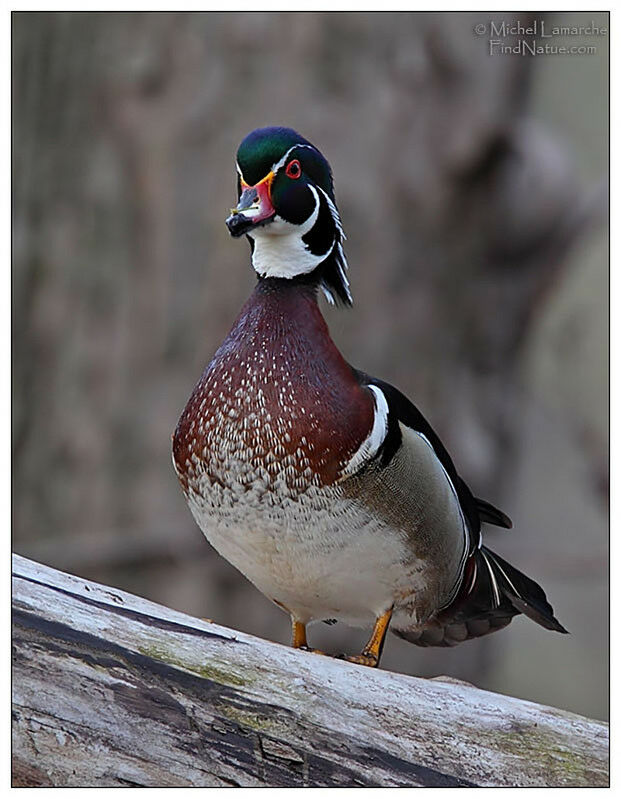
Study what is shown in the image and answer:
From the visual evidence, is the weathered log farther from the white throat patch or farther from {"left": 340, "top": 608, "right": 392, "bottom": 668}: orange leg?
the white throat patch

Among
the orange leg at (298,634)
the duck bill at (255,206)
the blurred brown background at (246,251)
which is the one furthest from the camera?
the blurred brown background at (246,251)

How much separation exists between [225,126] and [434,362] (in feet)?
Answer: 2.32

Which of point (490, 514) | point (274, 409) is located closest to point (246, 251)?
point (490, 514)

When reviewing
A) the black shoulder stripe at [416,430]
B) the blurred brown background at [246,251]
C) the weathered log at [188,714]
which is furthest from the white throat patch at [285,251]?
the blurred brown background at [246,251]

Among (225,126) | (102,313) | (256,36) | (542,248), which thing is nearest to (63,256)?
(102,313)

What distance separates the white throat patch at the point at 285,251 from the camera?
3.45ft

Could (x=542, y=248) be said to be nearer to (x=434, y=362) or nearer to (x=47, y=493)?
(x=434, y=362)

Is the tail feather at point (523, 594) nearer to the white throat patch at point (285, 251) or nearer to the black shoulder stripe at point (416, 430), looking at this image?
the black shoulder stripe at point (416, 430)

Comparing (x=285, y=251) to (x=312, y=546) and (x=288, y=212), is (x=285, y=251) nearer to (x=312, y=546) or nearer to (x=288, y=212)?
(x=288, y=212)

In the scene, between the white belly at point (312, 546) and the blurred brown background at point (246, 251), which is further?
the blurred brown background at point (246, 251)

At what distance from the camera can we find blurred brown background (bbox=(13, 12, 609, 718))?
6.45 ft

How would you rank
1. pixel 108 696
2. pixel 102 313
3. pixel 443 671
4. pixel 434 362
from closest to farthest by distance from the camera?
pixel 108 696, pixel 102 313, pixel 434 362, pixel 443 671

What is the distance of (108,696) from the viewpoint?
3.31ft

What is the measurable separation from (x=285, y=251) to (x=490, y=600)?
0.52m
